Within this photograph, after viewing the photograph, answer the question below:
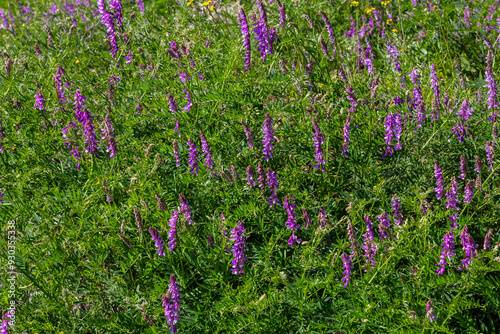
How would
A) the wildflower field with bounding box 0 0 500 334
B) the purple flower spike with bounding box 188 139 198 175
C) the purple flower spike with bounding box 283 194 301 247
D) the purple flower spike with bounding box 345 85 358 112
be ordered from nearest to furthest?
the wildflower field with bounding box 0 0 500 334
the purple flower spike with bounding box 283 194 301 247
the purple flower spike with bounding box 188 139 198 175
the purple flower spike with bounding box 345 85 358 112

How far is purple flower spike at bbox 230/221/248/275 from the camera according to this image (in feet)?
9.25

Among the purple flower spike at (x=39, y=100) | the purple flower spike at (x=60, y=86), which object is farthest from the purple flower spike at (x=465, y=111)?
the purple flower spike at (x=39, y=100)

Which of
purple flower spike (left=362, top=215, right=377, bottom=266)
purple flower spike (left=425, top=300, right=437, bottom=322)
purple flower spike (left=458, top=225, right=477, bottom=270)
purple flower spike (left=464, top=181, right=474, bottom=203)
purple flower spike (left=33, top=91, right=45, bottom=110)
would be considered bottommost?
purple flower spike (left=425, top=300, right=437, bottom=322)

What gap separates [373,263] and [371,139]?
0.98m

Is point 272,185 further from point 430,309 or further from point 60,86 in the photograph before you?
point 60,86

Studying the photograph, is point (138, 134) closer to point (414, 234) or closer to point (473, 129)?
point (414, 234)

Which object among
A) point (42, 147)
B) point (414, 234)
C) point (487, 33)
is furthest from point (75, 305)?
point (487, 33)

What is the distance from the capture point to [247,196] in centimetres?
329

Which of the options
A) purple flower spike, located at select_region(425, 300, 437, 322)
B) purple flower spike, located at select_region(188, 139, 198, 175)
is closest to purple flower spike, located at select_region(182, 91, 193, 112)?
purple flower spike, located at select_region(188, 139, 198, 175)

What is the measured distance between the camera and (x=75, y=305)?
3.08m

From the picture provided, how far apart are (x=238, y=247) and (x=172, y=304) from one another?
47 centimetres

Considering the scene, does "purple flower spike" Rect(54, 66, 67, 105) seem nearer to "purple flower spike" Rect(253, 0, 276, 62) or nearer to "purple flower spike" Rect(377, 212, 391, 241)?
"purple flower spike" Rect(253, 0, 276, 62)

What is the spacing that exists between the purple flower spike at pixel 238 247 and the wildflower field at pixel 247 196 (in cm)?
2

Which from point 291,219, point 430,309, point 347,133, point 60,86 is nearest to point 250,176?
point 291,219
